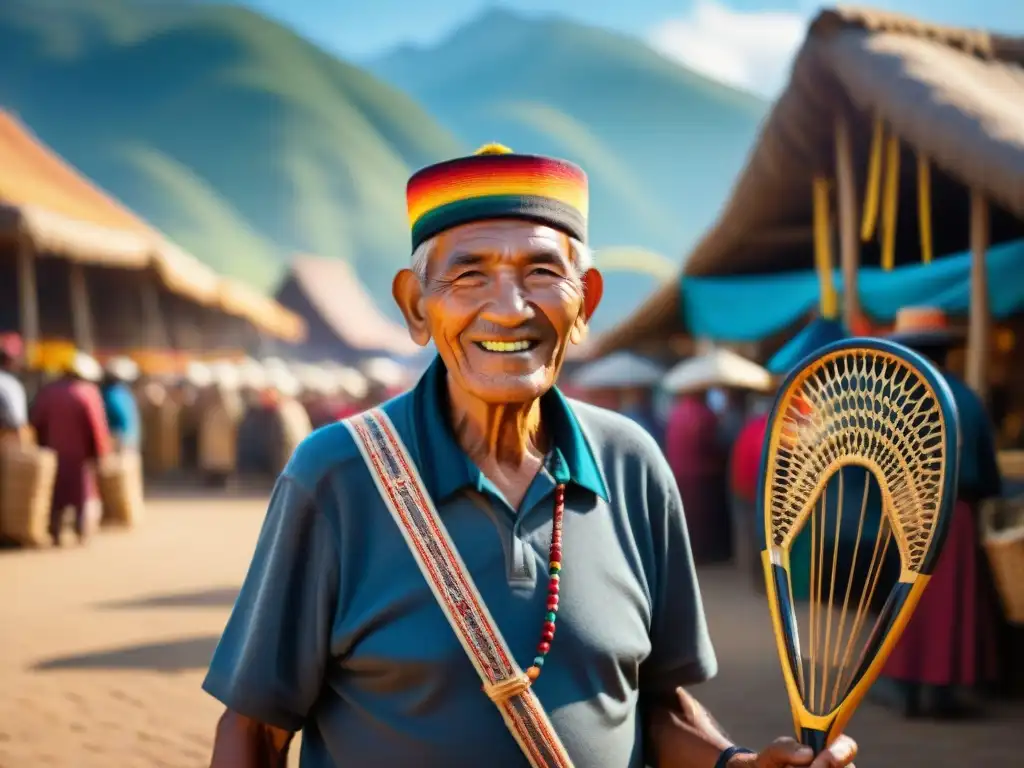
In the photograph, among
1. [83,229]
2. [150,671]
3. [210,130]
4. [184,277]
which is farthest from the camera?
[210,130]

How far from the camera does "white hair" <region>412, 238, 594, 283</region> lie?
1.85 m

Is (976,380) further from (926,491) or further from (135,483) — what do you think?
(135,483)

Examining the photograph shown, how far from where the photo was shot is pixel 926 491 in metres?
1.66

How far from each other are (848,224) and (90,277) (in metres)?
16.2

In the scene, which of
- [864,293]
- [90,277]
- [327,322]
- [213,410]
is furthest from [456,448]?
[327,322]

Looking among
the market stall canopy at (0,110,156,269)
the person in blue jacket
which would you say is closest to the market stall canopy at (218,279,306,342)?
the market stall canopy at (0,110,156,269)

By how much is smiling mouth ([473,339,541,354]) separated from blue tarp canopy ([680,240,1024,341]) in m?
5.39

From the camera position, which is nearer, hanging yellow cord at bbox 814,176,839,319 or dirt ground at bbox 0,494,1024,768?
dirt ground at bbox 0,494,1024,768

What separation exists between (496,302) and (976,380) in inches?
193

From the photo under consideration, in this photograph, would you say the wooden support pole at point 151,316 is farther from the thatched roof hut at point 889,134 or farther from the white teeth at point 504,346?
the white teeth at point 504,346

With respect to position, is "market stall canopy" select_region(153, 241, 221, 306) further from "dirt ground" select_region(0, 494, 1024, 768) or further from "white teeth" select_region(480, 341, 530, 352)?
"white teeth" select_region(480, 341, 530, 352)

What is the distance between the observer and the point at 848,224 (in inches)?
274

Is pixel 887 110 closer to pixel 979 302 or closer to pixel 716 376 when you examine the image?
pixel 979 302

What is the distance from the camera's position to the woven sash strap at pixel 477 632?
1.65 m
